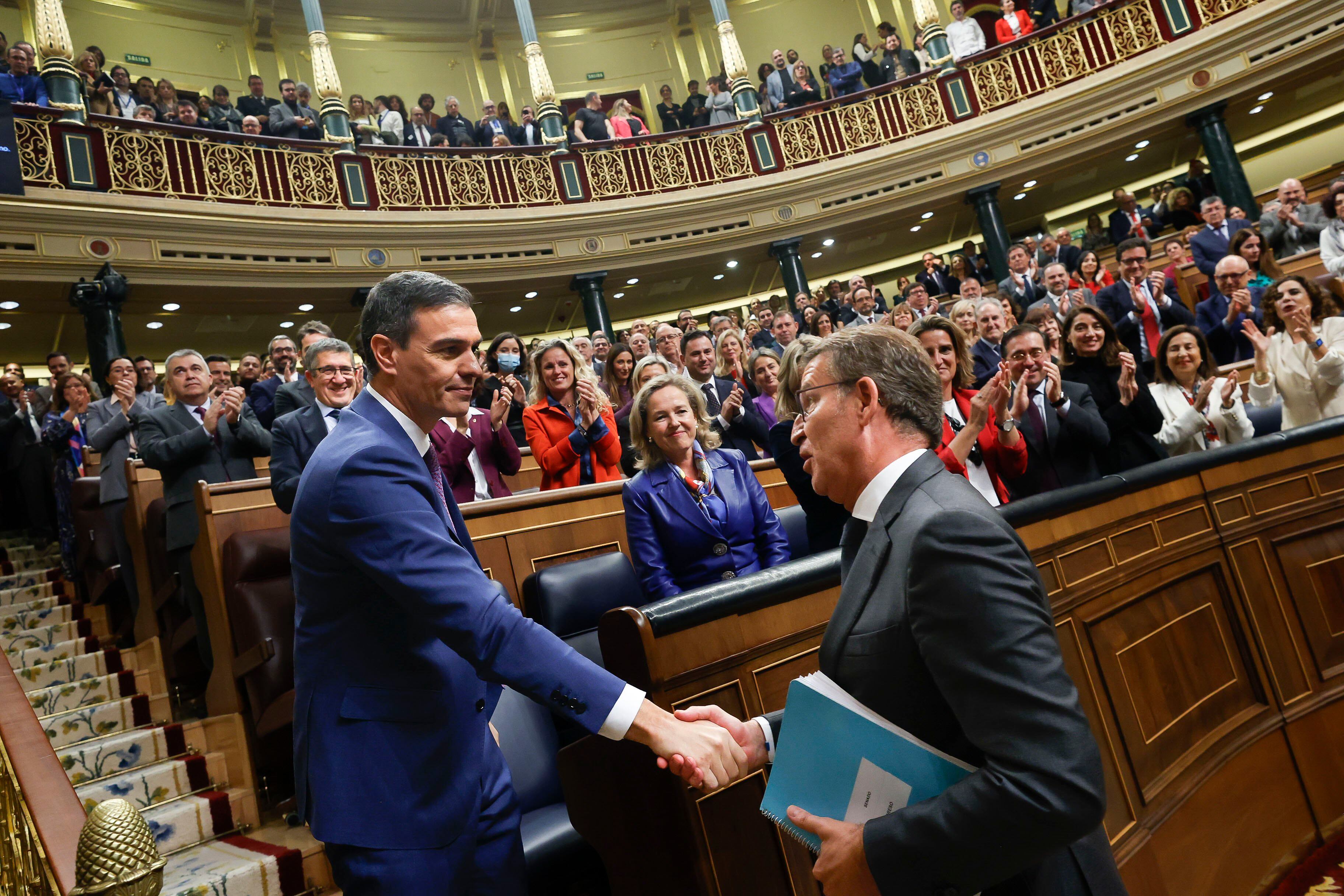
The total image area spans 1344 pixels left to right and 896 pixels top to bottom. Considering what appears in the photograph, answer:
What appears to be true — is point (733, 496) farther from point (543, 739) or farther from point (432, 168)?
point (432, 168)

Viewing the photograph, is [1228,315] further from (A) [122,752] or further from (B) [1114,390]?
(A) [122,752]

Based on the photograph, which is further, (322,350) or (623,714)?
(322,350)

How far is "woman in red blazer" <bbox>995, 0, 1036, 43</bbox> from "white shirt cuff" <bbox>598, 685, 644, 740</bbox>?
1095 cm

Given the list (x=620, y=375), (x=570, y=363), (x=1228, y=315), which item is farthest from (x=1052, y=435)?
(x=1228, y=315)

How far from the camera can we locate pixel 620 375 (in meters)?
3.92

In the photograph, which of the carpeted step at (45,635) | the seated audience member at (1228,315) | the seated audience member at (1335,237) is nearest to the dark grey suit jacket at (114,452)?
the carpeted step at (45,635)

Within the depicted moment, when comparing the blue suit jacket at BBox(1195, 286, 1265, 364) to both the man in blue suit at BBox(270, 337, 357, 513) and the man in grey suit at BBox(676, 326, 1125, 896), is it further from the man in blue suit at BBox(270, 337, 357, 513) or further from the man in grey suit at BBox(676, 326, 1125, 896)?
the man in grey suit at BBox(676, 326, 1125, 896)

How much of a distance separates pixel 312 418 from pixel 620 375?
4.60 feet

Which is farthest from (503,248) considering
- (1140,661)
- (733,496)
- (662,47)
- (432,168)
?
(1140,661)

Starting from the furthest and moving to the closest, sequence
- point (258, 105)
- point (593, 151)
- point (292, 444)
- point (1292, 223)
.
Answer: point (593, 151)
point (258, 105)
point (1292, 223)
point (292, 444)

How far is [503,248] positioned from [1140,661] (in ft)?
27.1

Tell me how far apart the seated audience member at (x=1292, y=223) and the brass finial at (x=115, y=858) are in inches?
274

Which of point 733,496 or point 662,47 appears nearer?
point 733,496

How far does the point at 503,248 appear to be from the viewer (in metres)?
9.26
